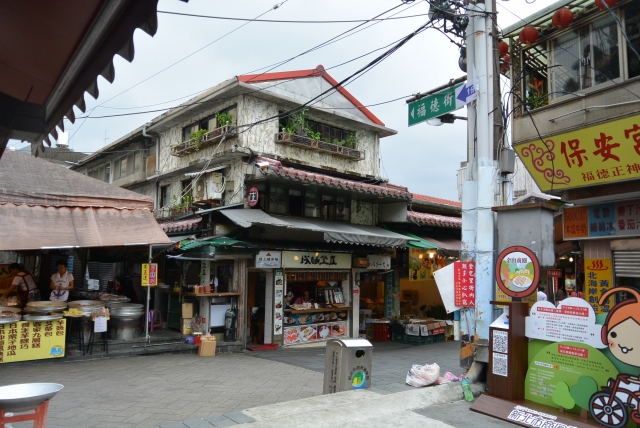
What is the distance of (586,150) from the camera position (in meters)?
9.80

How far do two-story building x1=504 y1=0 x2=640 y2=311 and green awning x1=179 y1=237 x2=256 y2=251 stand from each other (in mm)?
7582

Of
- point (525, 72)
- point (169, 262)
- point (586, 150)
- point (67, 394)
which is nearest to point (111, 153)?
point (169, 262)

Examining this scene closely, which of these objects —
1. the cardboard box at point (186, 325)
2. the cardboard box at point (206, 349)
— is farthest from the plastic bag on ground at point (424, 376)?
the cardboard box at point (186, 325)

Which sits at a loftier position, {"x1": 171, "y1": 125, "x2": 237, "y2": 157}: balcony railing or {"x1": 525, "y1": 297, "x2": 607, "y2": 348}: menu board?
{"x1": 171, "y1": 125, "x2": 237, "y2": 157}: balcony railing

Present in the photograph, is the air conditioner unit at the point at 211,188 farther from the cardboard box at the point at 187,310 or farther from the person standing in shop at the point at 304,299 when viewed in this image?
the person standing in shop at the point at 304,299

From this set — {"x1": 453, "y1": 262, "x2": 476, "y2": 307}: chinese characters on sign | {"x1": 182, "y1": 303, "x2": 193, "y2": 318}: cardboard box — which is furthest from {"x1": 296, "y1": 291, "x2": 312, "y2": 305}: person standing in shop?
{"x1": 453, "y1": 262, "x2": 476, "y2": 307}: chinese characters on sign

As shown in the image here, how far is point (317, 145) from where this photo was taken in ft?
52.5

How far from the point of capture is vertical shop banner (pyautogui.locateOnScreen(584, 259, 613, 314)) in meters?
10.3

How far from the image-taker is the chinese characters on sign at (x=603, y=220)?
9.86 metres

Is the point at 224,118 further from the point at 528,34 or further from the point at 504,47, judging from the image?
the point at 528,34

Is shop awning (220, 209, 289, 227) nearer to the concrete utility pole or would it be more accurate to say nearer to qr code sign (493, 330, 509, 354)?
the concrete utility pole

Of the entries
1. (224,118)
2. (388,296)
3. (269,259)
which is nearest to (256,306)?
(269,259)

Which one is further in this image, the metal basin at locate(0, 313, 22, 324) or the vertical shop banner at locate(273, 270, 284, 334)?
the vertical shop banner at locate(273, 270, 284, 334)

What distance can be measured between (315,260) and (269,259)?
1.84 metres
